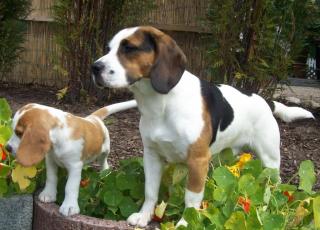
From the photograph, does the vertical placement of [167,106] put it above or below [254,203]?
above

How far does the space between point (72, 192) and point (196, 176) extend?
0.72 meters

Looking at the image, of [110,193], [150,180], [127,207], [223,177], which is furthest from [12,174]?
[223,177]

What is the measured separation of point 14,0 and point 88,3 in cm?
156

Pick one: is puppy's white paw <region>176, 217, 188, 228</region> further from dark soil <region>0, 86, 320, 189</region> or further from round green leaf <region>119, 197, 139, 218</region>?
dark soil <region>0, 86, 320, 189</region>

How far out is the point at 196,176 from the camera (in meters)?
3.27

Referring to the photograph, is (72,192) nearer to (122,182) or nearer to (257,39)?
(122,182)

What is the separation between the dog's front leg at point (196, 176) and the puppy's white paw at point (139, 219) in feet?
0.70

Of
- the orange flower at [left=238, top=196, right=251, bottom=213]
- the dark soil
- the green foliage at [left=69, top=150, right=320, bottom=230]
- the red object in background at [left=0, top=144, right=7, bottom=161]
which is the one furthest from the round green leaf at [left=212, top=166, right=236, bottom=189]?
the dark soil

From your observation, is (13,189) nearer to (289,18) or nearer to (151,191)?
(151,191)

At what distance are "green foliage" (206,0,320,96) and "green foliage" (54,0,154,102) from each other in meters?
1.07

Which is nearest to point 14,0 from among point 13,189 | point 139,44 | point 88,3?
point 88,3

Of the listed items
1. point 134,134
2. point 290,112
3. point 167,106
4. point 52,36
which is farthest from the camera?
point 52,36

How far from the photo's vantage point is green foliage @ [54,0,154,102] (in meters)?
6.87

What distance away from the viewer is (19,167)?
3520 mm
